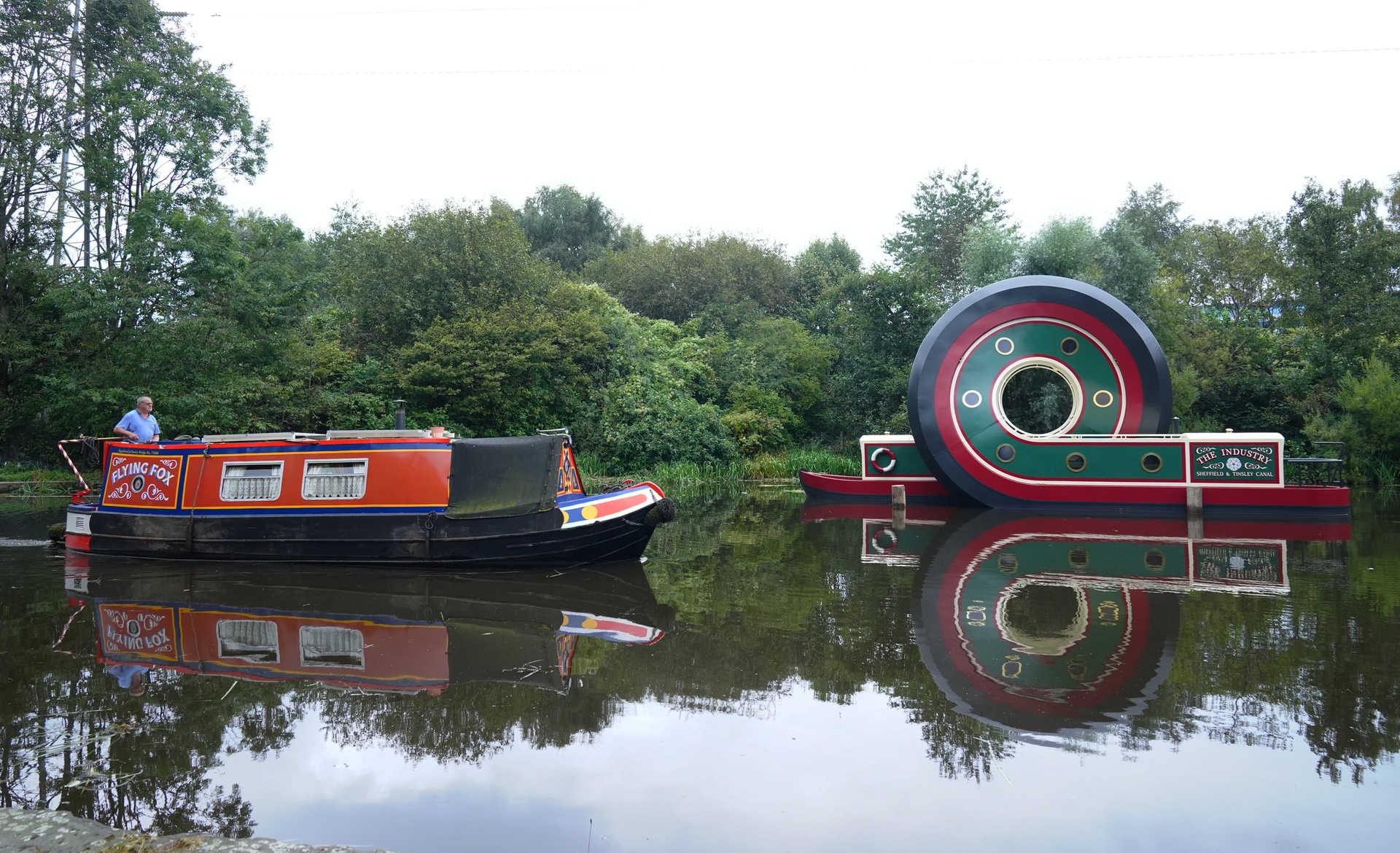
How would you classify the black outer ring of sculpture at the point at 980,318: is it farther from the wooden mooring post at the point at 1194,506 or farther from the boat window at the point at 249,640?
the boat window at the point at 249,640

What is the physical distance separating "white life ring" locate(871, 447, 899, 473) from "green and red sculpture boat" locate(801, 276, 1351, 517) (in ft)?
3.86

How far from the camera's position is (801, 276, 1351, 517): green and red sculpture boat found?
15.2 meters

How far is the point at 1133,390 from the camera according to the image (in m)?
15.7

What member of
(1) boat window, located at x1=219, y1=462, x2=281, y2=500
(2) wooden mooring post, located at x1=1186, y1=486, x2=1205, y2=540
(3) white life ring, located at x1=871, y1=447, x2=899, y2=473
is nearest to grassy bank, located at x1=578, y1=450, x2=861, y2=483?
(3) white life ring, located at x1=871, y1=447, x2=899, y2=473

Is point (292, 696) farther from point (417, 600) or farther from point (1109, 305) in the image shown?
point (1109, 305)

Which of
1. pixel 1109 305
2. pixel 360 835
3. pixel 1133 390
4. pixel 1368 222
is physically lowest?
pixel 360 835

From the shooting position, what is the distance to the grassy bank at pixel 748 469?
22.7m

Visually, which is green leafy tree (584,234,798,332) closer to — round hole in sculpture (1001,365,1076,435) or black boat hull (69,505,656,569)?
round hole in sculpture (1001,365,1076,435)

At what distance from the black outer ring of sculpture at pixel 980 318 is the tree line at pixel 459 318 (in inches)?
338

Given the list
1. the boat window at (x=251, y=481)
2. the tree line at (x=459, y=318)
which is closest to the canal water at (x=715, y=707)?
the boat window at (x=251, y=481)

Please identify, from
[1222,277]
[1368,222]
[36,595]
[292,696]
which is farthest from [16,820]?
[1222,277]

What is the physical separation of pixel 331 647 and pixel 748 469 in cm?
1857

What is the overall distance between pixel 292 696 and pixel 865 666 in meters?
3.70

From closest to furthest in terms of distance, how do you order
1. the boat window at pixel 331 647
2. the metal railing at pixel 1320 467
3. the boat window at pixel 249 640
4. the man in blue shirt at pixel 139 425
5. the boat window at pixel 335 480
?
the boat window at pixel 331 647
the boat window at pixel 249 640
the boat window at pixel 335 480
the man in blue shirt at pixel 139 425
the metal railing at pixel 1320 467
